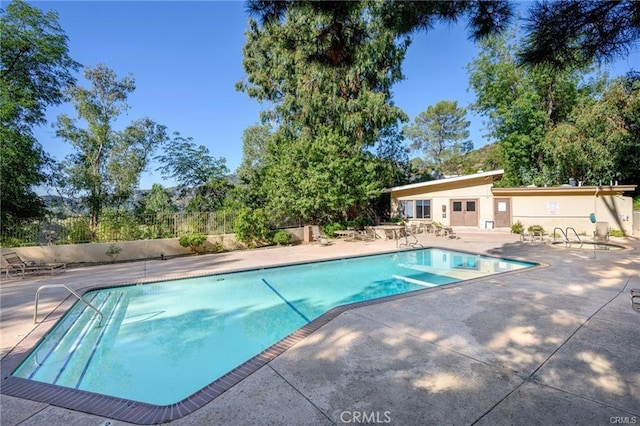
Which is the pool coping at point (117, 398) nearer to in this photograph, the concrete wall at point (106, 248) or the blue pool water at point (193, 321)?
the blue pool water at point (193, 321)

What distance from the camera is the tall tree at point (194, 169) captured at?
17.1 m

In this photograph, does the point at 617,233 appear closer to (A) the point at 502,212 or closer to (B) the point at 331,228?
(A) the point at 502,212

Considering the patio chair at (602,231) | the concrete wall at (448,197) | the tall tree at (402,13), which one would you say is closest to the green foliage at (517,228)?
the concrete wall at (448,197)

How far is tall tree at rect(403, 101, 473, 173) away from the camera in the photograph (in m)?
36.2

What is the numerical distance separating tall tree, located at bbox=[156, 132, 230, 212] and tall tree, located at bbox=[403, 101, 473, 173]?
89.2 feet

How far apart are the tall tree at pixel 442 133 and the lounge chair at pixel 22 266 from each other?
116 feet

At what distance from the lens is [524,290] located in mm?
5703

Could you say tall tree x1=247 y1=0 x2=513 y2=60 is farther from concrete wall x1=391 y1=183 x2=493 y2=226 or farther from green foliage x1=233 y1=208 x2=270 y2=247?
concrete wall x1=391 y1=183 x2=493 y2=226

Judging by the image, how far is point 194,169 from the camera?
17.4m

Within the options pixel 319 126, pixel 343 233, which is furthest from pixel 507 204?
pixel 319 126

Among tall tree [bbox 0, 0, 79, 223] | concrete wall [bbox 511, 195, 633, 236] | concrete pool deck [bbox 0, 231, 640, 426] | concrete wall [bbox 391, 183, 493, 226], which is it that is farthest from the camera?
concrete wall [bbox 391, 183, 493, 226]

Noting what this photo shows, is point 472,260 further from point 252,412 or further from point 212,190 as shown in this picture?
point 212,190

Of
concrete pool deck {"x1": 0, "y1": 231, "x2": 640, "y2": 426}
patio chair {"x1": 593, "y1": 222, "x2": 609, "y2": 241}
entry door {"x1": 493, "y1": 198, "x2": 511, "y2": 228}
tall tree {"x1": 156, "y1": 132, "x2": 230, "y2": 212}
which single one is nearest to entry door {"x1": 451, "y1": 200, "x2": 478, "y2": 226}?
entry door {"x1": 493, "y1": 198, "x2": 511, "y2": 228}

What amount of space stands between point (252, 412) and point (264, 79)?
19652mm
